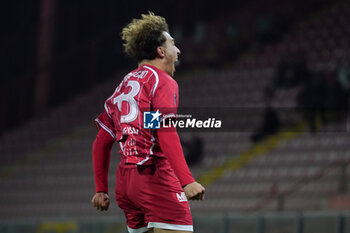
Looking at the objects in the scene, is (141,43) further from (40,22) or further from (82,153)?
(40,22)

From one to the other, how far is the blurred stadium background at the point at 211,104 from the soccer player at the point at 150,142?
436 centimetres

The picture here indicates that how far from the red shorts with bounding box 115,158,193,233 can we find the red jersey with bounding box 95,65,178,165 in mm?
52

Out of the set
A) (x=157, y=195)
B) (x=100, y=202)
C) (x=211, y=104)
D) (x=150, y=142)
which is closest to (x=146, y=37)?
(x=150, y=142)

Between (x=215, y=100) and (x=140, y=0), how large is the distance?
351 cm

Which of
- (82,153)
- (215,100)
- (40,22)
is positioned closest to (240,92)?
(215,100)

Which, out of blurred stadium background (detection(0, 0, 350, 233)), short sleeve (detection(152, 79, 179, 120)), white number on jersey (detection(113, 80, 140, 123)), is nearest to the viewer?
short sleeve (detection(152, 79, 179, 120))

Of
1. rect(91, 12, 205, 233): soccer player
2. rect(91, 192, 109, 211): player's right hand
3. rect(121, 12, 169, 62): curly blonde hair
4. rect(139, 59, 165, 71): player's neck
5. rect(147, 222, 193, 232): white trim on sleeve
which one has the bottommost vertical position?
rect(147, 222, 193, 232): white trim on sleeve

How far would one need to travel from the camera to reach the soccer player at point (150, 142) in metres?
3.24

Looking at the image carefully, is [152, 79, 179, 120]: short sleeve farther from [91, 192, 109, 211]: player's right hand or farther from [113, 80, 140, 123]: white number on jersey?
[91, 192, 109, 211]: player's right hand

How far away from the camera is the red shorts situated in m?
3.29

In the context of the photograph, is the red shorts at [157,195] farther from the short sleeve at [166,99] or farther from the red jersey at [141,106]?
the short sleeve at [166,99]

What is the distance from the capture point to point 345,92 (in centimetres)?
1089

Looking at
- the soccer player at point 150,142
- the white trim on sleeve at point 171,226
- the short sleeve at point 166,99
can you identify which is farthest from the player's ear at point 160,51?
the white trim on sleeve at point 171,226

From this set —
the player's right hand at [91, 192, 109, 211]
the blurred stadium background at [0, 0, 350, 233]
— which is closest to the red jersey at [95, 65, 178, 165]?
the player's right hand at [91, 192, 109, 211]
